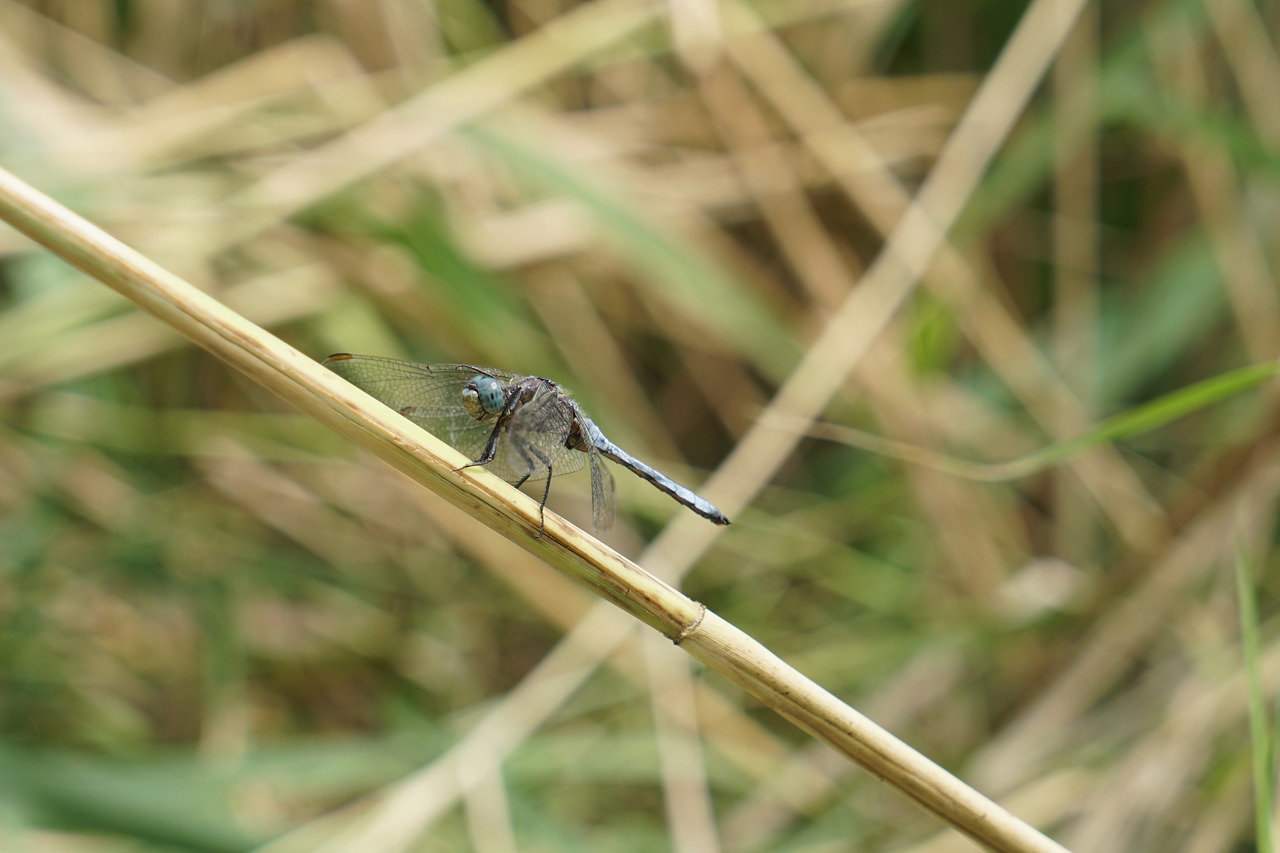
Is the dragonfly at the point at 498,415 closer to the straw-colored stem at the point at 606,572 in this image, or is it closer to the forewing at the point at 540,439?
the forewing at the point at 540,439

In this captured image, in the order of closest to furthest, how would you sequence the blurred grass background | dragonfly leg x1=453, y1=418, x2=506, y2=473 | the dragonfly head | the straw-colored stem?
the straw-colored stem, dragonfly leg x1=453, y1=418, x2=506, y2=473, the dragonfly head, the blurred grass background

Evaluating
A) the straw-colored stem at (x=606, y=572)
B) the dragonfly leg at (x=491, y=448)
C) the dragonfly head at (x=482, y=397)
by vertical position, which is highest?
the dragonfly head at (x=482, y=397)

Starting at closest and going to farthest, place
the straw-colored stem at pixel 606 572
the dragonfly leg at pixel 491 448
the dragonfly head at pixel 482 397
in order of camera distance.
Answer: the straw-colored stem at pixel 606 572 → the dragonfly leg at pixel 491 448 → the dragonfly head at pixel 482 397

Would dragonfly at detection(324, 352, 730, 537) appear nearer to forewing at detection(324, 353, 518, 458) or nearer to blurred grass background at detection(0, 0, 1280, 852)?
forewing at detection(324, 353, 518, 458)

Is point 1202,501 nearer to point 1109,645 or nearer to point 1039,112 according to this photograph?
point 1109,645

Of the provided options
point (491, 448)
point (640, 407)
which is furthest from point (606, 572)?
point (640, 407)

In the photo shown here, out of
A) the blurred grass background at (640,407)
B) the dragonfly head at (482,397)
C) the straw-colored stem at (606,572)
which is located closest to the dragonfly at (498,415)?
the dragonfly head at (482,397)

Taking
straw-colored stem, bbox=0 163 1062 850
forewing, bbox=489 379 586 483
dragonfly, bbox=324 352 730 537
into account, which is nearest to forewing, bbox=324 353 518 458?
dragonfly, bbox=324 352 730 537
